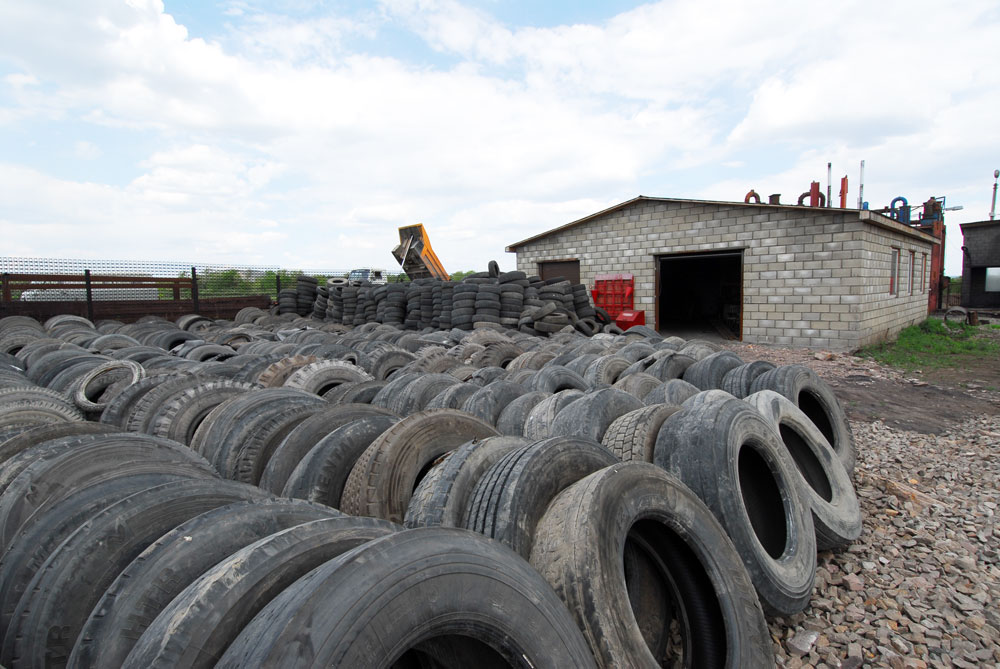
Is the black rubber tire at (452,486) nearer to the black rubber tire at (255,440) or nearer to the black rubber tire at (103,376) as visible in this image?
the black rubber tire at (255,440)

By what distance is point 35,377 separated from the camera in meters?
6.78

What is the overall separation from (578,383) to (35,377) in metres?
7.25

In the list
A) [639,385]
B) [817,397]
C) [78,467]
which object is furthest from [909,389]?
[78,467]

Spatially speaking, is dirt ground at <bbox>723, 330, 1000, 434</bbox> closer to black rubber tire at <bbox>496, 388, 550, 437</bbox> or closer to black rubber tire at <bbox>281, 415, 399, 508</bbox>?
black rubber tire at <bbox>496, 388, 550, 437</bbox>

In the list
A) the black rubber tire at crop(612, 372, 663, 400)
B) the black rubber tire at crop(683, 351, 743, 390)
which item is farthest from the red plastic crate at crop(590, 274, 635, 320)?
the black rubber tire at crop(612, 372, 663, 400)

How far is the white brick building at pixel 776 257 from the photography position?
1325 cm

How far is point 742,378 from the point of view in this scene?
5.58m

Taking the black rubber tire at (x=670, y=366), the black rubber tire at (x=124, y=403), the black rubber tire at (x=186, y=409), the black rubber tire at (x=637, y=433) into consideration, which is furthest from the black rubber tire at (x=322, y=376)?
the black rubber tire at (x=670, y=366)

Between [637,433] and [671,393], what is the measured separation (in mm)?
1645

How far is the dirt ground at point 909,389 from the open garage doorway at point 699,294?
694 cm

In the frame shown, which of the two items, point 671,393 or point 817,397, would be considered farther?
point 817,397

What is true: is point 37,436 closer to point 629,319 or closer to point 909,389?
point 909,389

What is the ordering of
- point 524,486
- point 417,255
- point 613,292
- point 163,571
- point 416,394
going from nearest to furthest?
point 163,571, point 524,486, point 416,394, point 613,292, point 417,255

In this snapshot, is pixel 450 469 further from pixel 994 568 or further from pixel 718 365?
pixel 718 365
